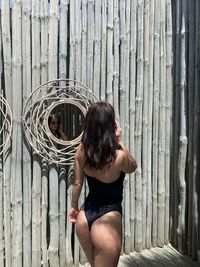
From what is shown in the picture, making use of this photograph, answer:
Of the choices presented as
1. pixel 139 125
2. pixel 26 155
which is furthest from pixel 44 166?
pixel 139 125

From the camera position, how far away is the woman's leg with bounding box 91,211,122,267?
259 cm

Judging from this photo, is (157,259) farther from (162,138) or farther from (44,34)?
(44,34)

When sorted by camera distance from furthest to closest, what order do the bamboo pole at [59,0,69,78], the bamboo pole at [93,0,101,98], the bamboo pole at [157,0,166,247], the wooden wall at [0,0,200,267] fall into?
the bamboo pole at [157,0,166,247]
the bamboo pole at [93,0,101,98]
the bamboo pole at [59,0,69,78]
the wooden wall at [0,0,200,267]

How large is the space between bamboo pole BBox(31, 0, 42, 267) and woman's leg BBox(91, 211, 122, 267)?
3.75 ft

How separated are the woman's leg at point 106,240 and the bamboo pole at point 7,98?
3.94 ft

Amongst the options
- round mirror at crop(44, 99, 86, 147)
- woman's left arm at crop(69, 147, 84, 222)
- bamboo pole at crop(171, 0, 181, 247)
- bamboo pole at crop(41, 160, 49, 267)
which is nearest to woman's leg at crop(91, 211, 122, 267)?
woman's left arm at crop(69, 147, 84, 222)

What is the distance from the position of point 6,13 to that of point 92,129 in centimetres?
152

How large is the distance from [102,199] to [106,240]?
0.86ft

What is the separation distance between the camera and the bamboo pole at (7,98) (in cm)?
345

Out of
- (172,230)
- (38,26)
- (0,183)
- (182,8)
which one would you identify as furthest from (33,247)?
(182,8)

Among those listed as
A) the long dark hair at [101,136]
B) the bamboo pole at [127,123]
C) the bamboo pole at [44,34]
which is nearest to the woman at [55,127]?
the bamboo pole at [44,34]

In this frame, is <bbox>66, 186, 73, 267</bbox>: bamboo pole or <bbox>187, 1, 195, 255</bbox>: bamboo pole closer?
<bbox>66, 186, 73, 267</bbox>: bamboo pole

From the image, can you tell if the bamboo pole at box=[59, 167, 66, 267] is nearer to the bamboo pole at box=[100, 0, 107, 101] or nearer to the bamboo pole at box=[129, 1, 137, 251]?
the bamboo pole at box=[129, 1, 137, 251]

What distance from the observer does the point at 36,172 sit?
3.64 m
